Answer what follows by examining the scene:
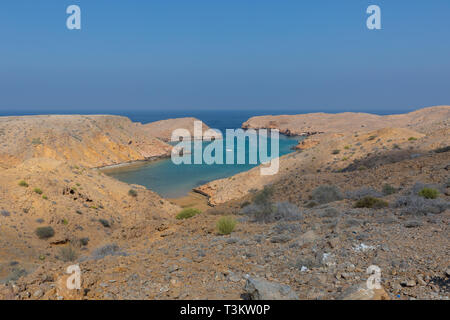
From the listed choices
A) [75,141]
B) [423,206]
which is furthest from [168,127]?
[423,206]

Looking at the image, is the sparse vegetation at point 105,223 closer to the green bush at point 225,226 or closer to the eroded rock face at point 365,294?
the green bush at point 225,226

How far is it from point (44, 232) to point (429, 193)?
15.0 m

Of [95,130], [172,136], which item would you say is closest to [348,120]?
[172,136]

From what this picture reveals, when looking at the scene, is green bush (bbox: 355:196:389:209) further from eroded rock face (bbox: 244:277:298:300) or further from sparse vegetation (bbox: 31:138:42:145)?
sparse vegetation (bbox: 31:138:42:145)

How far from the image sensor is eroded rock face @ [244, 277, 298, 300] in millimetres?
3471

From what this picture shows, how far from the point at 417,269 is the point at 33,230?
14469mm

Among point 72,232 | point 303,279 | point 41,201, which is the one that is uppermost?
point 303,279

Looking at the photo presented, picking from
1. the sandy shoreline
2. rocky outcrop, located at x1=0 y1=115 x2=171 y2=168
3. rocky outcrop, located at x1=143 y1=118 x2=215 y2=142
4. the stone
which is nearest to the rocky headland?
the stone

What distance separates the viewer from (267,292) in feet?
11.5

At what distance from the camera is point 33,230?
13070 millimetres

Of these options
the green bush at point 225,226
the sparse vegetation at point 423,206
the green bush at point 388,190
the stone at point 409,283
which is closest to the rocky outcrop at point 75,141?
the green bush at point 225,226

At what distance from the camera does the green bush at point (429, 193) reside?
8.97 metres

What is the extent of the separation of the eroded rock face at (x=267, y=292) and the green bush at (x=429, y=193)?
7.58m

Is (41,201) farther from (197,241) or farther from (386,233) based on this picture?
(386,233)
